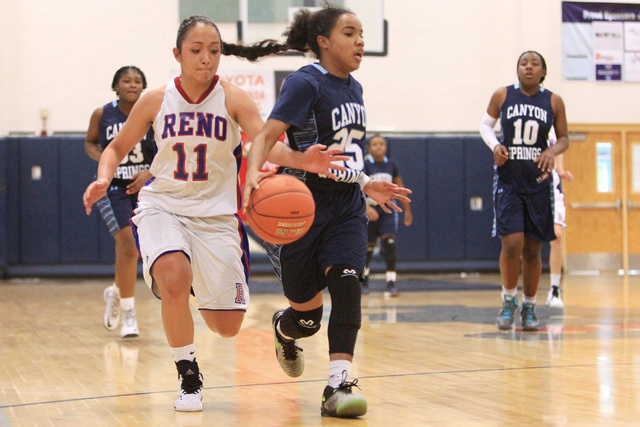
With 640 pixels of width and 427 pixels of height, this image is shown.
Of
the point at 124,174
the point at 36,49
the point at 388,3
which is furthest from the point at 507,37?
the point at 124,174

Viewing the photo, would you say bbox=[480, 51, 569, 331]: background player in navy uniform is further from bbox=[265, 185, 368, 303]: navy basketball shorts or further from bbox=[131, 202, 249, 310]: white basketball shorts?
bbox=[131, 202, 249, 310]: white basketball shorts

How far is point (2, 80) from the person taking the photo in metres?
13.1

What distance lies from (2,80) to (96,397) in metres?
10.2

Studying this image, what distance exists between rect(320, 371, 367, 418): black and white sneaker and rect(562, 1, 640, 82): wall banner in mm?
11556

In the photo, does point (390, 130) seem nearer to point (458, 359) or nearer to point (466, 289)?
point (466, 289)

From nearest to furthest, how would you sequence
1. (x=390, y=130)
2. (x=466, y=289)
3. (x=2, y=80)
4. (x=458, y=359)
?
(x=458, y=359) → (x=466, y=289) → (x=2, y=80) → (x=390, y=130)

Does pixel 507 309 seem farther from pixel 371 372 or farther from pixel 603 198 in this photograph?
pixel 603 198

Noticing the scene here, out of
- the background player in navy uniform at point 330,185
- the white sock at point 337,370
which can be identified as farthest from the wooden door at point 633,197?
the white sock at point 337,370

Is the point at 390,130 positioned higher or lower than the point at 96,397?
higher

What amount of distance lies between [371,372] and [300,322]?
0.83 m

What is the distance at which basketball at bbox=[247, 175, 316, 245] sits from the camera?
350 cm

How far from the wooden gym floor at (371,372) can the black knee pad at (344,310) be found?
0.31m

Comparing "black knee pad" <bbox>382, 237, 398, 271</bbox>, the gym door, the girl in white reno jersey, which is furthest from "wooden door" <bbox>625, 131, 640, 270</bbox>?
the girl in white reno jersey

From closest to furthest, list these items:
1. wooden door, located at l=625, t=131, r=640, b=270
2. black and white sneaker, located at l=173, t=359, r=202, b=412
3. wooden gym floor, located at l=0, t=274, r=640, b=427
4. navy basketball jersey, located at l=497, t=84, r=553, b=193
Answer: wooden gym floor, located at l=0, t=274, r=640, b=427 < black and white sneaker, located at l=173, t=359, r=202, b=412 < navy basketball jersey, located at l=497, t=84, r=553, b=193 < wooden door, located at l=625, t=131, r=640, b=270
